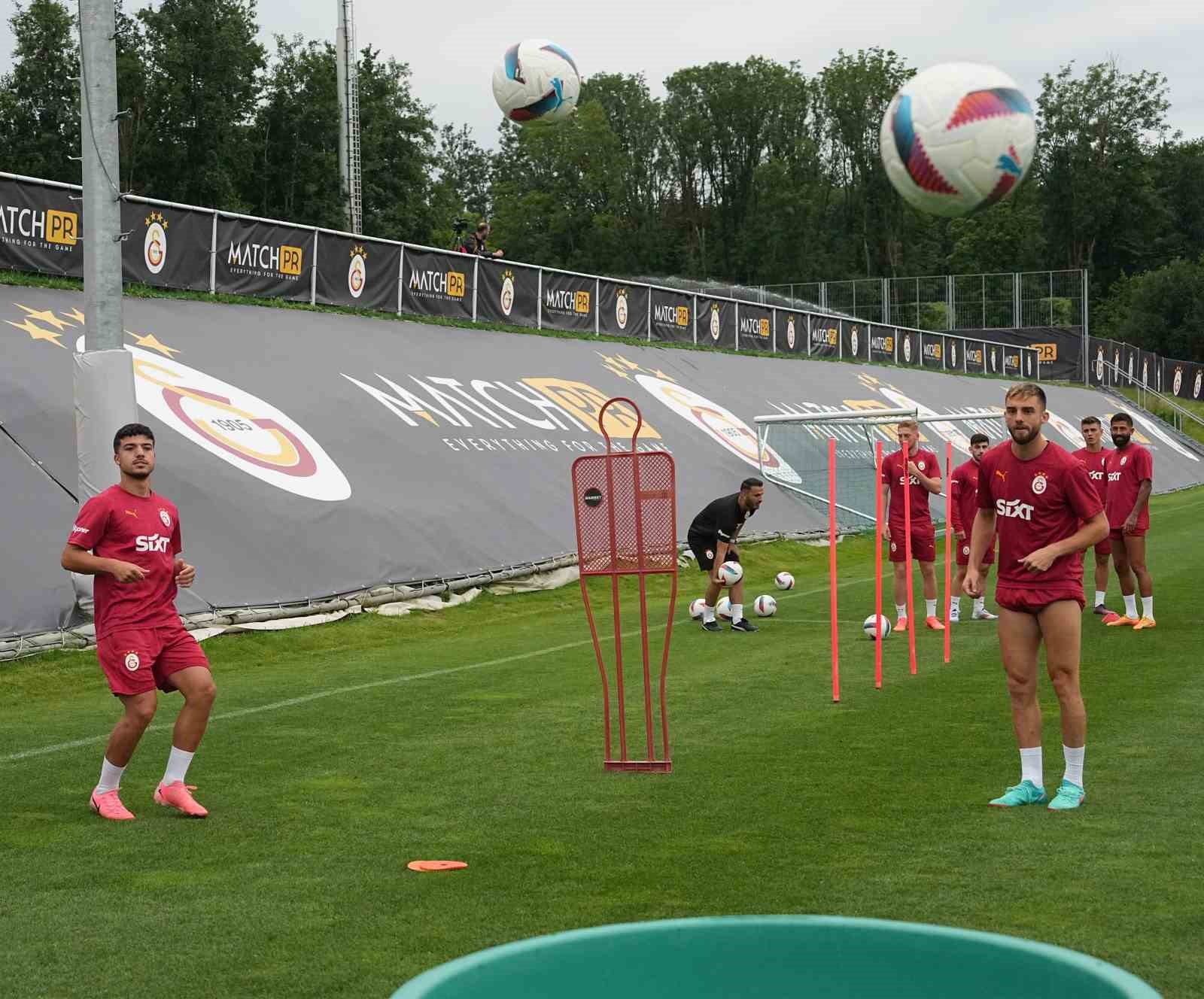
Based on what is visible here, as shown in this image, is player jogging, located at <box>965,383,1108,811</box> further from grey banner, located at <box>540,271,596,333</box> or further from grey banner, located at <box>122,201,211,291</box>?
grey banner, located at <box>540,271,596,333</box>

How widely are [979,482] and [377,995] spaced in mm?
4479

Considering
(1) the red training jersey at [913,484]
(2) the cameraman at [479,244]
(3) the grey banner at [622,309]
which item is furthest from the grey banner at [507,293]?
(1) the red training jersey at [913,484]

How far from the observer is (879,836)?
6961 millimetres

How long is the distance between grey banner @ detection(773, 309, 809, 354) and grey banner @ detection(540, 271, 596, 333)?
30.7 ft

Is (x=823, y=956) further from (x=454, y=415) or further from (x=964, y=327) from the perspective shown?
(x=964, y=327)

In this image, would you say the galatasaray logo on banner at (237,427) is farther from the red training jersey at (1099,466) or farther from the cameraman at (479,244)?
the cameraman at (479,244)

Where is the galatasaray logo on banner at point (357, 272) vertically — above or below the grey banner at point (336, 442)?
above

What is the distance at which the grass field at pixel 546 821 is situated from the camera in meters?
5.55

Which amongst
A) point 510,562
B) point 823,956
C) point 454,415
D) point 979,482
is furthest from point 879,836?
point 454,415

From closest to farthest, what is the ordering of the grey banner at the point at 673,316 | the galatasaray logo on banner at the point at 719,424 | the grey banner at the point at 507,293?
the galatasaray logo on banner at the point at 719,424
the grey banner at the point at 507,293
the grey banner at the point at 673,316

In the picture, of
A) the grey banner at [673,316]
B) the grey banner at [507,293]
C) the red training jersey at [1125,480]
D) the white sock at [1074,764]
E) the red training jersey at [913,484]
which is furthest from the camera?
the grey banner at [673,316]

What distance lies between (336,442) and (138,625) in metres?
11.3

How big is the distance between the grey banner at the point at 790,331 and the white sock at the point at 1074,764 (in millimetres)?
34232

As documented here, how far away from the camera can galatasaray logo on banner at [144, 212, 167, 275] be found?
2269 cm
